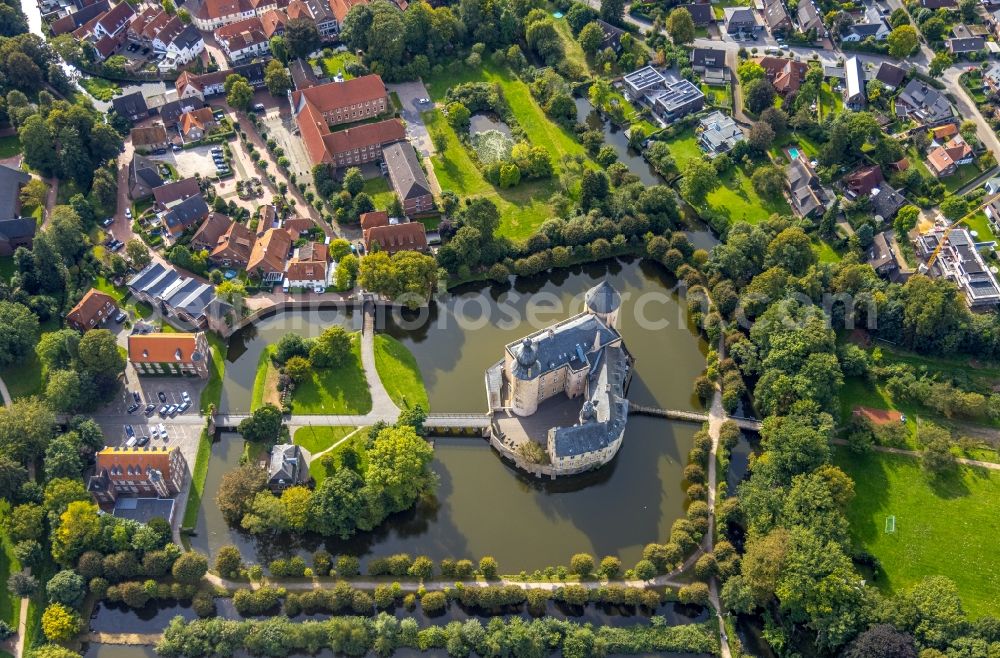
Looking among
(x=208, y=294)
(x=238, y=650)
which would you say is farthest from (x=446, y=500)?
(x=208, y=294)

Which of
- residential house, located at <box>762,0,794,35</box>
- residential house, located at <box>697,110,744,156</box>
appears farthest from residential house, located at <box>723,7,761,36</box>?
residential house, located at <box>697,110,744,156</box>

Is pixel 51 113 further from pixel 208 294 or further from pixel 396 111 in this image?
pixel 396 111

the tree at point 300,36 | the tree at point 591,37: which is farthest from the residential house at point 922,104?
the tree at point 300,36

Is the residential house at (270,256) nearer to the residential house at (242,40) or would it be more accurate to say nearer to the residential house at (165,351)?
the residential house at (165,351)

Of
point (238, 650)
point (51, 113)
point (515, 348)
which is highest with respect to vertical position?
point (51, 113)

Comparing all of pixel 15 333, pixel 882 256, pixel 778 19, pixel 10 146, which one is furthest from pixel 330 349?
pixel 778 19

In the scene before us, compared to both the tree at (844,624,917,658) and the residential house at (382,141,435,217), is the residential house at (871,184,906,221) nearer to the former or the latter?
the tree at (844,624,917,658)
